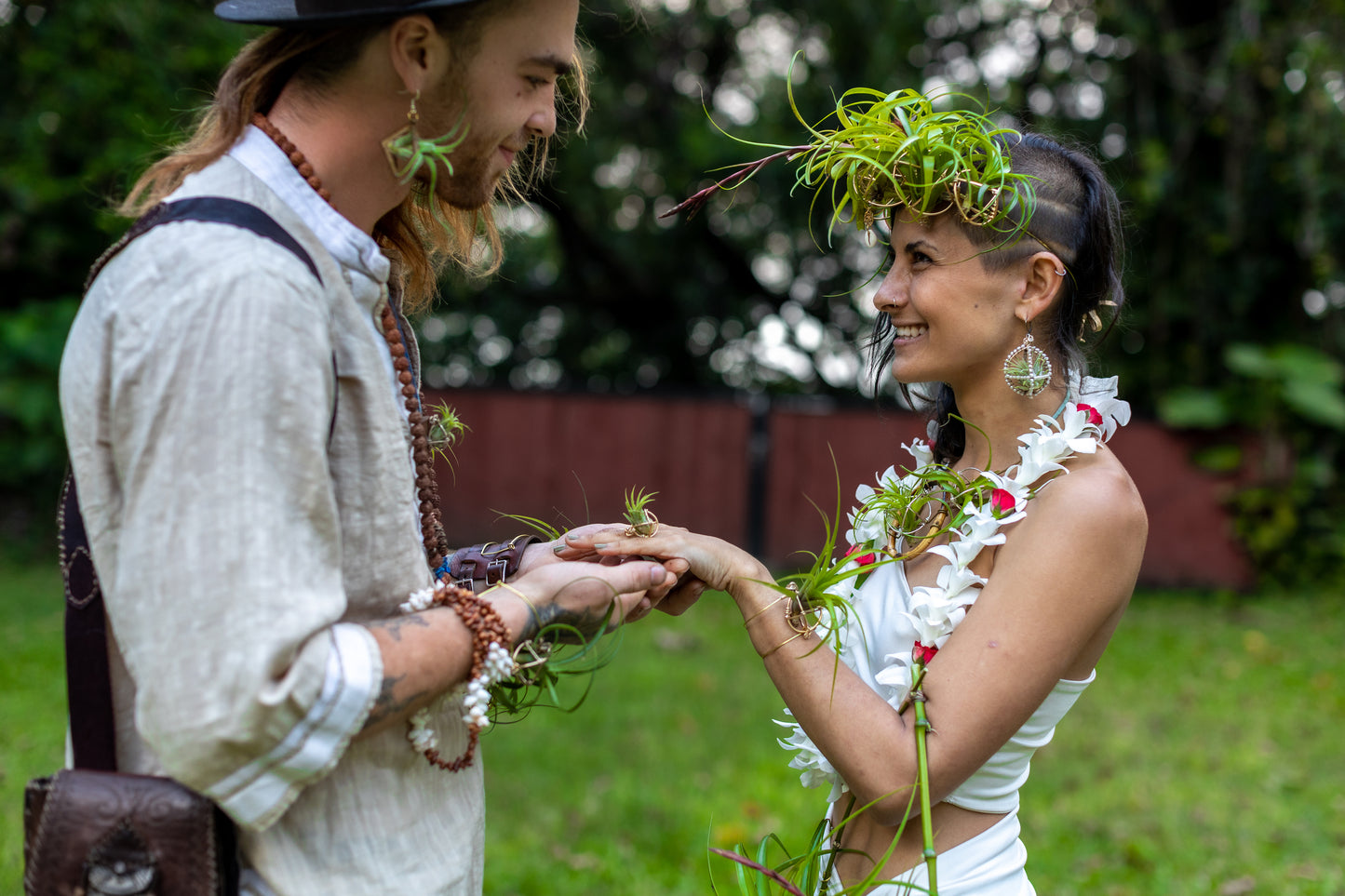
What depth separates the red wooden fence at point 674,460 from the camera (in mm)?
10711

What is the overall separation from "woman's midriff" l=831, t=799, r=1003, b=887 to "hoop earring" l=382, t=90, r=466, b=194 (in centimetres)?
144

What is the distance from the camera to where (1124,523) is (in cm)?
194

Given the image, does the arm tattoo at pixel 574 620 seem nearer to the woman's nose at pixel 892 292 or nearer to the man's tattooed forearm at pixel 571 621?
the man's tattooed forearm at pixel 571 621

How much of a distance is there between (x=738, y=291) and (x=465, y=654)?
35.5 feet

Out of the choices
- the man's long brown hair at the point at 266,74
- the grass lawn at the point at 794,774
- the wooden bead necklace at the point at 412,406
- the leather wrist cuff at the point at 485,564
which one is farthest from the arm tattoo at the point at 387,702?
the grass lawn at the point at 794,774

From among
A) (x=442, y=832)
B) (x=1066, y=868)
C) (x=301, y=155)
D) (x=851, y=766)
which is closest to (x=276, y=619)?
(x=442, y=832)

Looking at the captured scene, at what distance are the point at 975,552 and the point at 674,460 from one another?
8852 millimetres

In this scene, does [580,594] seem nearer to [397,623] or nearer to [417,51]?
[397,623]

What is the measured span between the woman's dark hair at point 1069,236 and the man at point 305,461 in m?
1.02

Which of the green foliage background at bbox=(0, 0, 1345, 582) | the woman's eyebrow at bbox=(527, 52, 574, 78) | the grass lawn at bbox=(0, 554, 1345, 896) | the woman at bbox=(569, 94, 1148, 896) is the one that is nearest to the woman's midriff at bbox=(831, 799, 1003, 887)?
the woman at bbox=(569, 94, 1148, 896)

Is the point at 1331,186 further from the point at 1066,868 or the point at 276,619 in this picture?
the point at 276,619

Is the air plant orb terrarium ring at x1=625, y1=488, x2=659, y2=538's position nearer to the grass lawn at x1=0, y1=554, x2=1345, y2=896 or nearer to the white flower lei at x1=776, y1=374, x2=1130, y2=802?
the white flower lei at x1=776, y1=374, x2=1130, y2=802

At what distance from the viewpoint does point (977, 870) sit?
2.05 m

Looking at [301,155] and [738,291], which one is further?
[738,291]
